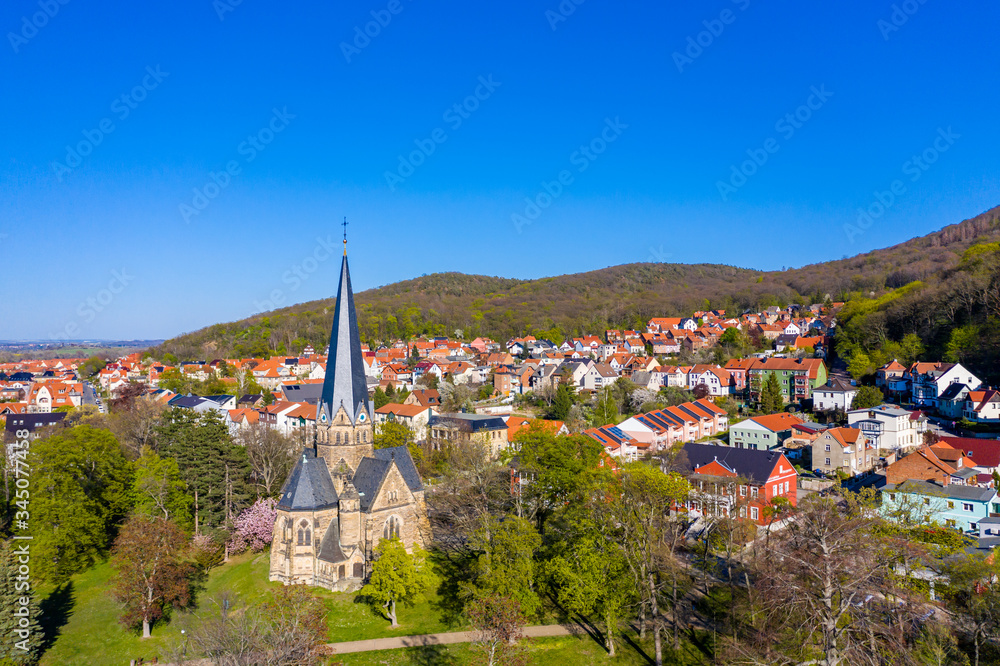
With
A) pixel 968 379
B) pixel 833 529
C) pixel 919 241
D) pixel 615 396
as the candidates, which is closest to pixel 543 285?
pixel 919 241

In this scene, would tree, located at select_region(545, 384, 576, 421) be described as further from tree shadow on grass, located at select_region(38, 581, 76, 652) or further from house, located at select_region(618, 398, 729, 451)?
tree shadow on grass, located at select_region(38, 581, 76, 652)

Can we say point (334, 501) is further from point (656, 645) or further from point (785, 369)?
point (785, 369)

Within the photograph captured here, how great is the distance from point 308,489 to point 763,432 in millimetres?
40876

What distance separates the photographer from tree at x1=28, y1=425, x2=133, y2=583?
31000mm

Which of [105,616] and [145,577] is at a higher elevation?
[145,577]

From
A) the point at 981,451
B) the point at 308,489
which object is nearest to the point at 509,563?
the point at 308,489

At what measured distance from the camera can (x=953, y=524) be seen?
1241 inches

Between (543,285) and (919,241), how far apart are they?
318 feet

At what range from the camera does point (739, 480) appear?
1522 inches

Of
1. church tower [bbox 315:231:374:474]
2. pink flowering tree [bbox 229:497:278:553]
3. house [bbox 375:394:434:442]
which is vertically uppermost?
church tower [bbox 315:231:374:474]

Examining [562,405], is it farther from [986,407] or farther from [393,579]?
[393,579]

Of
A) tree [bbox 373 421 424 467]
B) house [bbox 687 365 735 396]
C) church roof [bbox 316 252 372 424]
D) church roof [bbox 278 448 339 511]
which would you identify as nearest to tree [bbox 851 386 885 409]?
house [bbox 687 365 735 396]

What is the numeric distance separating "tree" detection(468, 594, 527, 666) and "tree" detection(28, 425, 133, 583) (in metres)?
23.2

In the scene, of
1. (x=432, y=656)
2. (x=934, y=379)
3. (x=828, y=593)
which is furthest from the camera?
(x=934, y=379)
